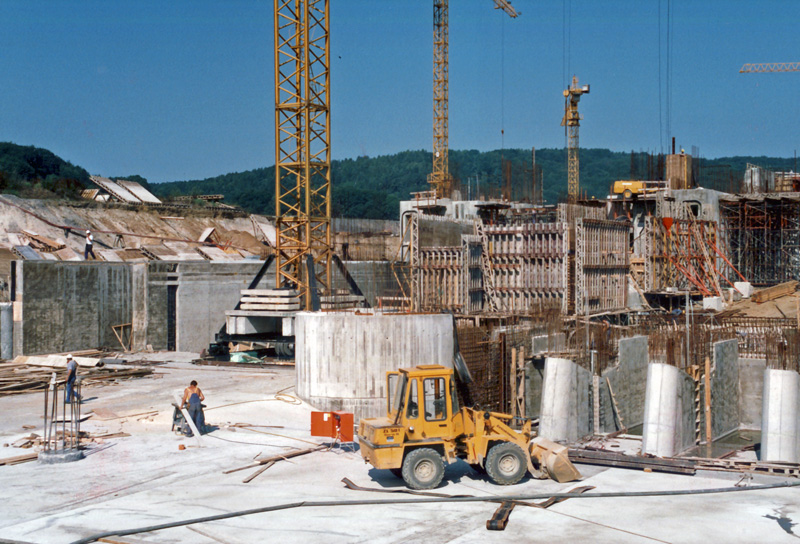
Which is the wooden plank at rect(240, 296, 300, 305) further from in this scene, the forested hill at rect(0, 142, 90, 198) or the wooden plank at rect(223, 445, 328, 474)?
the forested hill at rect(0, 142, 90, 198)

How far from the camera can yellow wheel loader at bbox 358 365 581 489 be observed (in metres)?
14.6

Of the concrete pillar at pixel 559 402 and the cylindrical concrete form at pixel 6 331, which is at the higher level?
the cylindrical concrete form at pixel 6 331

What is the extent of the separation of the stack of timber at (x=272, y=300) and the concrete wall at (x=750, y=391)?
1654 centimetres

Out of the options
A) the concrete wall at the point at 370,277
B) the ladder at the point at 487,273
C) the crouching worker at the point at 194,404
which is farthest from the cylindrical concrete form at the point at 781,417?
the concrete wall at the point at 370,277

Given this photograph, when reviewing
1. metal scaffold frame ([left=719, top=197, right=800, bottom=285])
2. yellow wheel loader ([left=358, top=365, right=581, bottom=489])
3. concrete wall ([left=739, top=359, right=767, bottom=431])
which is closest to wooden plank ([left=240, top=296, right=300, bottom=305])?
yellow wheel loader ([left=358, top=365, right=581, bottom=489])

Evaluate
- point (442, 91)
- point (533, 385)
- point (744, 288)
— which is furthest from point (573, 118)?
point (533, 385)

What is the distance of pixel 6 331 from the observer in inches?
1171

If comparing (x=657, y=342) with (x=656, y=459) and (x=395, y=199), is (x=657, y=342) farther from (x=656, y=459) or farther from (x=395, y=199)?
(x=395, y=199)

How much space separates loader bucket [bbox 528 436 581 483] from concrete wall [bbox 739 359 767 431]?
41.6 feet

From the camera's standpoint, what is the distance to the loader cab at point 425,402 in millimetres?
14781

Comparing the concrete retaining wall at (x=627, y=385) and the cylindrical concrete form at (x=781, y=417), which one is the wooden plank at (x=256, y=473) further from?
the cylindrical concrete form at (x=781, y=417)

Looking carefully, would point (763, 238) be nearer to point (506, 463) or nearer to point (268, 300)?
point (268, 300)

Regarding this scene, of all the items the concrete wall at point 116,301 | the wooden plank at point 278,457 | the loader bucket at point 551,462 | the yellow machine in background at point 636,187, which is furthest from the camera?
the yellow machine in background at point 636,187

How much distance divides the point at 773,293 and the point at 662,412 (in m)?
20.1
